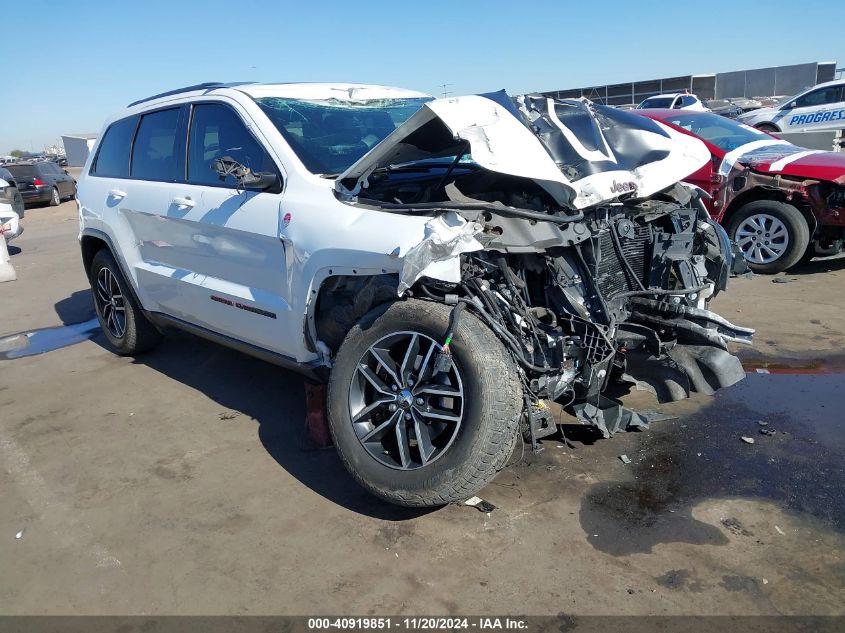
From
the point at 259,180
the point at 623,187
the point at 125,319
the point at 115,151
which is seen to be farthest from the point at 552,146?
the point at 125,319

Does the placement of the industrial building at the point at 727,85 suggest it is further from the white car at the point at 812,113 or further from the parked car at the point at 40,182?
the parked car at the point at 40,182

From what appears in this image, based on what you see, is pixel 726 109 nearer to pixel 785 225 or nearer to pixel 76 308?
pixel 785 225

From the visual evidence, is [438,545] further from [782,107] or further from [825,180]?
[782,107]

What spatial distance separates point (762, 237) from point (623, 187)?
466 centimetres

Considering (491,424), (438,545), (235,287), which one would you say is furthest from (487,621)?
(235,287)

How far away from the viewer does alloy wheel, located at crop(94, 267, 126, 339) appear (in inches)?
224

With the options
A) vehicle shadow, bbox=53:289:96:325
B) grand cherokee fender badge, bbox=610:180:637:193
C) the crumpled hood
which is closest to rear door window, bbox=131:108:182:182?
the crumpled hood

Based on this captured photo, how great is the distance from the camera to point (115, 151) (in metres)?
5.46

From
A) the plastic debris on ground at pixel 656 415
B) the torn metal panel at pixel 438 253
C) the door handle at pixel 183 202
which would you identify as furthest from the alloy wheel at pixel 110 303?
the plastic debris on ground at pixel 656 415

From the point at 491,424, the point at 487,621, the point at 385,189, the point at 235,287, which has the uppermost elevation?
the point at 385,189

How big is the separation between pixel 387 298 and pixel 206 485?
1.48m

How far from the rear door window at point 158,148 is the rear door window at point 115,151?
137 mm

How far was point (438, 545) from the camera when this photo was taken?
310 centimetres

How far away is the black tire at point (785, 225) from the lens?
7102mm
